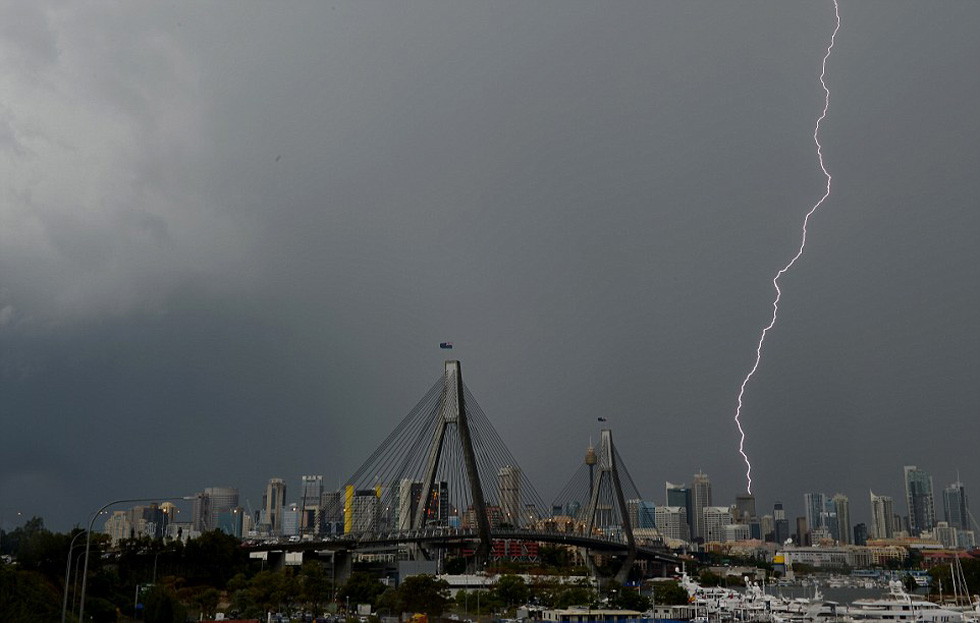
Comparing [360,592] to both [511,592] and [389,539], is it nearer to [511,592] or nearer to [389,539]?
[389,539]

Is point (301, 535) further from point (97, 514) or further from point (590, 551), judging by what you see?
point (97, 514)

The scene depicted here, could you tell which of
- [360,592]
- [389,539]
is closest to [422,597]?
[360,592]

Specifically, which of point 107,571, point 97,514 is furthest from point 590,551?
point 97,514

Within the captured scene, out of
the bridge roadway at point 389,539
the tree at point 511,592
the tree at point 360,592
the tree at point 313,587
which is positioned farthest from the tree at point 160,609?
the tree at point 511,592

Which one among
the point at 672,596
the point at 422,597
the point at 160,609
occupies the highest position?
the point at 160,609

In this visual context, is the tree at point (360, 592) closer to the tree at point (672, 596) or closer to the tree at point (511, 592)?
the tree at point (511, 592)

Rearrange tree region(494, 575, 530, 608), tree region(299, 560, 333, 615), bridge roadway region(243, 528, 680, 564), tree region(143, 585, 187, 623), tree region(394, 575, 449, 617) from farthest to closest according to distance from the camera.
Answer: bridge roadway region(243, 528, 680, 564)
tree region(494, 575, 530, 608)
tree region(299, 560, 333, 615)
tree region(394, 575, 449, 617)
tree region(143, 585, 187, 623)

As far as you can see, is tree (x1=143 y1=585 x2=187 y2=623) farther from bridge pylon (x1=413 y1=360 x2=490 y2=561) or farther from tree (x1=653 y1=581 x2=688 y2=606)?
tree (x1=653 y1=581 x2=688 y2=606)

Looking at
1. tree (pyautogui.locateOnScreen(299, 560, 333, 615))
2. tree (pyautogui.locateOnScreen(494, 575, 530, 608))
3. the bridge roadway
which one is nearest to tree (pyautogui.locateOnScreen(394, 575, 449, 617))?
tree (pyautogui.locateOnScreen(299, 560, 333, 615))

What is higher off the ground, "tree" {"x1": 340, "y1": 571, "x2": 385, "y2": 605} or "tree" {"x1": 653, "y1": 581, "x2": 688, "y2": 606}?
"tree" {"x1": 340, "y1": 571, "x2": 385, "y2": 605}
